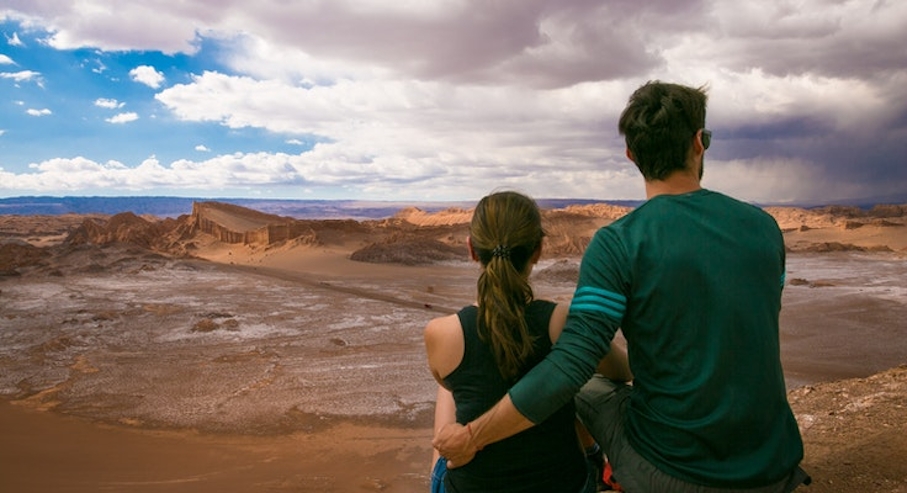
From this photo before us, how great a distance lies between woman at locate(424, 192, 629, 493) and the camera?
1.77m

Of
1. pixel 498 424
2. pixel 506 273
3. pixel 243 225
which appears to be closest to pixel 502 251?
pixel 506 273

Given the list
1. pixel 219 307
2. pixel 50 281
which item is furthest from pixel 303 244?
pixel 219 307

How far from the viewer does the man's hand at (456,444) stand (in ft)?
5.78

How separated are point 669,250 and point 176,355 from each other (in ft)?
25.7

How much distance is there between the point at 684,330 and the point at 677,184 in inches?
14.8

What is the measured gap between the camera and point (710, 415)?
60.5 inches

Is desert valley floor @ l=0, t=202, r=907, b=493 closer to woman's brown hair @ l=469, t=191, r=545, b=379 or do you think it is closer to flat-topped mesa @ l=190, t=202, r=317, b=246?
woman's brown hair @ l=469, t=191, r=545, b=379

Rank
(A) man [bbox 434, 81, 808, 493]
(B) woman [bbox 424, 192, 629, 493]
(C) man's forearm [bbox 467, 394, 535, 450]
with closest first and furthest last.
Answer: (A) man [bbox 434, 81, 808, 493], (C) man's forearm [bbox 467, 394, 535, 450], (B) woman [bbox 424, 192, 629, 493]

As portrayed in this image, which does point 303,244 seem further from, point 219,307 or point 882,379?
point 882,379

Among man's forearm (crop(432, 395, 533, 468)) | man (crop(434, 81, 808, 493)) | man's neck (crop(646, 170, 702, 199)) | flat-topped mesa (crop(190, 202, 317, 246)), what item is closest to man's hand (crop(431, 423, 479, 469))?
man's forearm (crop(432, 395, 533, 468))

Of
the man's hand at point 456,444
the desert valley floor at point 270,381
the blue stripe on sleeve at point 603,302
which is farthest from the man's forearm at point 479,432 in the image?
the desert valley floor at point 270,381

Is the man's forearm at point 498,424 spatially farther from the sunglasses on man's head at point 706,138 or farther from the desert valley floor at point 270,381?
the desert valley floor at point 270,381

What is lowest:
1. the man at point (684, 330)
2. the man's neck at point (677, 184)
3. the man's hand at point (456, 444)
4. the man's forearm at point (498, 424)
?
the man's hand at point (456, 444)

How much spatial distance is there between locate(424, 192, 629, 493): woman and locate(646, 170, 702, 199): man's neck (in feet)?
1.08
